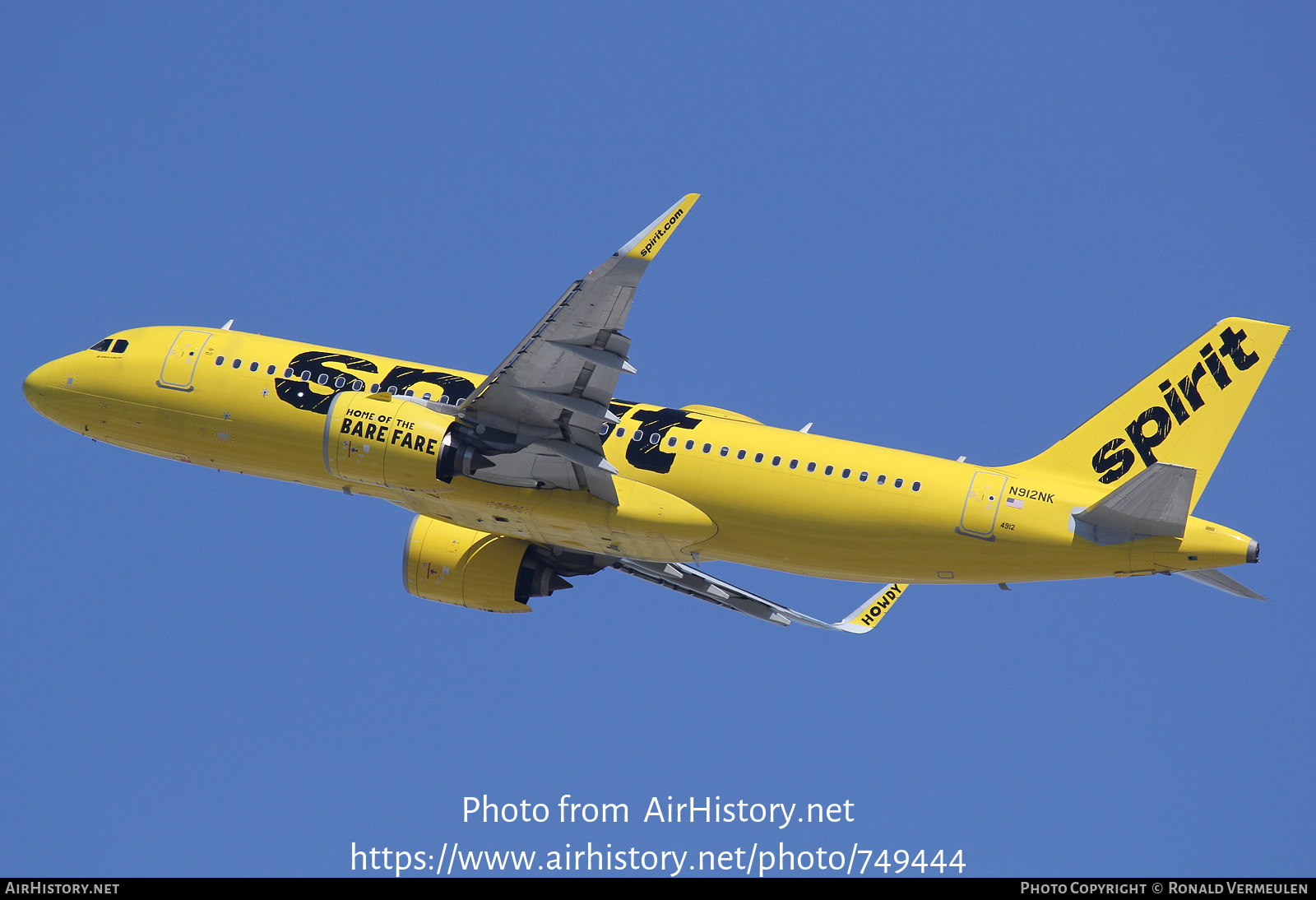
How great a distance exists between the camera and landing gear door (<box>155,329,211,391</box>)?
37219 mm

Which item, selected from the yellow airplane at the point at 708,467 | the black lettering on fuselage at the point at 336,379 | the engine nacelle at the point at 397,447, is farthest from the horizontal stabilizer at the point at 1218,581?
the black lettering on fuselage at the point at 336,379

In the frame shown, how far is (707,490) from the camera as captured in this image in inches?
1359

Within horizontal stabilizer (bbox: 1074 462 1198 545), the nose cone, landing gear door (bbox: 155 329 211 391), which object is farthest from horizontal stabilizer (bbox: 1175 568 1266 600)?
the nose cone

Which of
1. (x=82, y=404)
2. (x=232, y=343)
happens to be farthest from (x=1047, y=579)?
(x=82, y=404)

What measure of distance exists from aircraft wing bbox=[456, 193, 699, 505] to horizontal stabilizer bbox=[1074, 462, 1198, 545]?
442 inches

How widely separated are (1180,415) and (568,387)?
48.8 ft

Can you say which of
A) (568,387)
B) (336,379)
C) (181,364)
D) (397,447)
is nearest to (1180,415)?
(568,387)

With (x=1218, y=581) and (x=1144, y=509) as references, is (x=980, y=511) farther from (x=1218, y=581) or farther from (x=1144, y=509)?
(x=1218, y=581)

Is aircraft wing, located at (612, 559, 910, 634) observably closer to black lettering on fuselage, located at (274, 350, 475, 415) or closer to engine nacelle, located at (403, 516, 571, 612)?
engine nacelle, located at (403, 516, 571, 612)

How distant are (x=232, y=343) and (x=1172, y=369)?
2420 centimetres

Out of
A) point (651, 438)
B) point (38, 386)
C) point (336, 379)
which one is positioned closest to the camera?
point (651, 438)

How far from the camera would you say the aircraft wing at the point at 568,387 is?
95.3 feet

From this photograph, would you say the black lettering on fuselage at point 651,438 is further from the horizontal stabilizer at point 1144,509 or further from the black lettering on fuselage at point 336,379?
the horizontal stabilizer at point 1144,509

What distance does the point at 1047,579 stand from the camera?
33688mm
